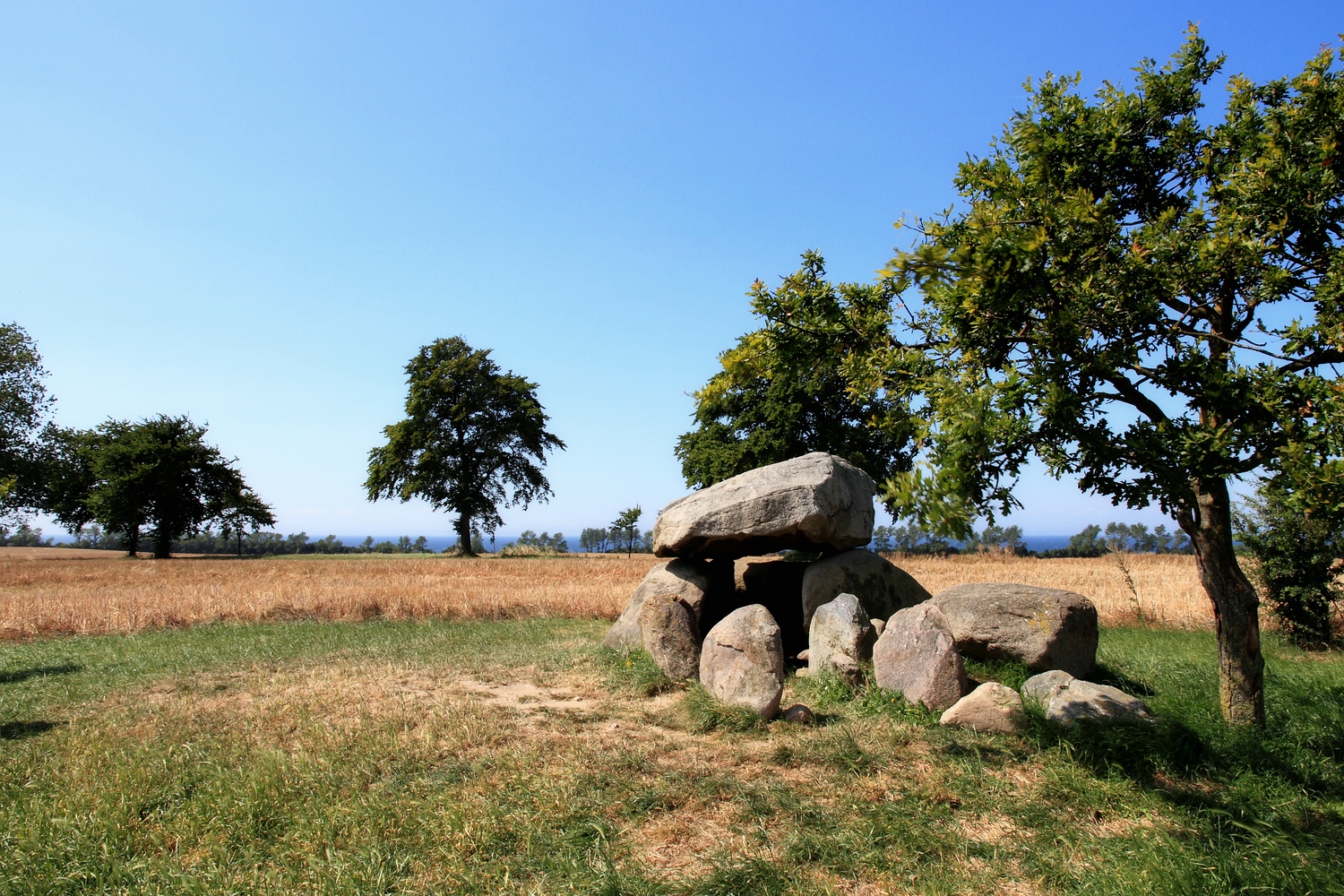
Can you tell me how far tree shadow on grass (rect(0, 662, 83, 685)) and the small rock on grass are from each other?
1257 centimetres

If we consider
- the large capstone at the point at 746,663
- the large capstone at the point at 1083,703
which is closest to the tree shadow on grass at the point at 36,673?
the large capstone at the point at 746,663

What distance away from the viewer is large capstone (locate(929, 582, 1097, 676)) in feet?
32.7

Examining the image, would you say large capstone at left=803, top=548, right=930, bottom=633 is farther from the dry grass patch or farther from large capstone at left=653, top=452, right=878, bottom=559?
the dry grass patch

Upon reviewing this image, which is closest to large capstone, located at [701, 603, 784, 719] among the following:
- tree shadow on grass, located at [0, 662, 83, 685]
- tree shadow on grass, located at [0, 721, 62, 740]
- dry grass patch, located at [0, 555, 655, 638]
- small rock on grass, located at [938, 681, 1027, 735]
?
small rock on grass, located at [938, 681, 1027, 735]

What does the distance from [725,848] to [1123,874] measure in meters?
2.63

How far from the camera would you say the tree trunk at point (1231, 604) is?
745cm

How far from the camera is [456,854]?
5.27 metres

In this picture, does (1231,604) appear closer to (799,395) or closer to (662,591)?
(662,591)

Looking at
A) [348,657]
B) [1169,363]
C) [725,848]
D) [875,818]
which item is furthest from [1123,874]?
[348,657]

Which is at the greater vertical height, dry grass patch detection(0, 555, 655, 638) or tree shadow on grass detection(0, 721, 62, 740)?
dry grass patch detection(0, 555, 655, 638)

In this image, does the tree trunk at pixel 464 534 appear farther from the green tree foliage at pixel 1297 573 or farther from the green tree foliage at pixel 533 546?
the green tree foliage at pixel 1297 573

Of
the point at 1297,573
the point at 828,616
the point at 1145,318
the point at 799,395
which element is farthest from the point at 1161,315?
the point at 799,395

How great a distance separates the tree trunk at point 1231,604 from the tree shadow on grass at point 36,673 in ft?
49.6

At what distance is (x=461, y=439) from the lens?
4269 centimetres
